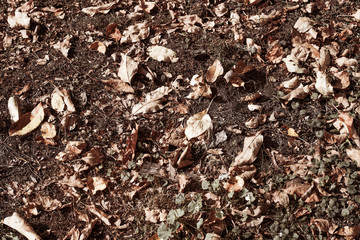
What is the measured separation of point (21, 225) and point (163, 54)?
1.92m

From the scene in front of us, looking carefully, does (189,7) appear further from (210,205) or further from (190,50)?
(210,205)

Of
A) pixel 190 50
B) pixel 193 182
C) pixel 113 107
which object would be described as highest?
pixel 190 50

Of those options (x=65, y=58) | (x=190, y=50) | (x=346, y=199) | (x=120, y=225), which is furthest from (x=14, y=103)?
(x=346, y=199)

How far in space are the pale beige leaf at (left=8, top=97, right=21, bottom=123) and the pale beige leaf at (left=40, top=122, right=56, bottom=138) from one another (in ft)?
0.82

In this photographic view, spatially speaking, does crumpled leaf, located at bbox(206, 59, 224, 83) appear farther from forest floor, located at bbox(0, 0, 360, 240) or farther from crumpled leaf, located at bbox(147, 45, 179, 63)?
crumpled leaf, located at bbox(147, 45, 179, 63)

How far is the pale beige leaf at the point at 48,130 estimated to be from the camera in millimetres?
3004

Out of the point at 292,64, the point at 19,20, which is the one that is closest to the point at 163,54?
the point at 292,64

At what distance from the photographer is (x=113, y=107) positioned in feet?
10.1

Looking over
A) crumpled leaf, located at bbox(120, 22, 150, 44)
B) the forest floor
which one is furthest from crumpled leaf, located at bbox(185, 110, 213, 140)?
crumpled leaf, located at bbox(120, 22, 150, 44)

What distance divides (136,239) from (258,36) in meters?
2.17

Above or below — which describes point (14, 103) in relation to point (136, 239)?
above

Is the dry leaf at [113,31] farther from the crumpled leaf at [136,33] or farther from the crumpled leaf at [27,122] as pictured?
the crumpled leaf at [27,122]

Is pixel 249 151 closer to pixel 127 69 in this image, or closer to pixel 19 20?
pixel 127 69

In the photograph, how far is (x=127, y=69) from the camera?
10.2ft
